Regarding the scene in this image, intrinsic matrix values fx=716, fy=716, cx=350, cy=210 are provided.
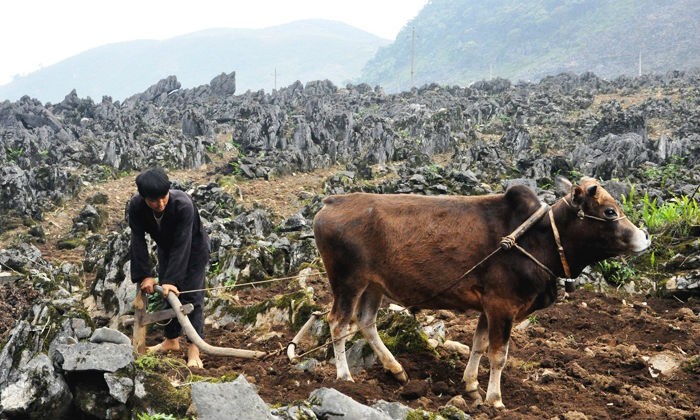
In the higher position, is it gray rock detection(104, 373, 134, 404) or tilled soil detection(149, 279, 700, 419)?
gray rock detection(104, 373, 134, 404)

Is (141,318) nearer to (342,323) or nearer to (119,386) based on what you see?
(342,323)

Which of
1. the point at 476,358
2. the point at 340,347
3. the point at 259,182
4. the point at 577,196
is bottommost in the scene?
the point at 259,182

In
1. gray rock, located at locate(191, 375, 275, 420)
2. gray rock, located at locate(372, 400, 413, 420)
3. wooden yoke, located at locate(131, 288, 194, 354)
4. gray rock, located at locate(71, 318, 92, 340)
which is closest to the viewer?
gray rock, located at locate(191, 375, 275, 420)

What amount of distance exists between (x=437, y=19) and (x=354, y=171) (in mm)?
135538

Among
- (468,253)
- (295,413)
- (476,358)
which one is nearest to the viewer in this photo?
(295,413)

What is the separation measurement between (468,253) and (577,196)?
0.99m

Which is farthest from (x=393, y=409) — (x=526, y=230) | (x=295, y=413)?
(x=526, y=230)

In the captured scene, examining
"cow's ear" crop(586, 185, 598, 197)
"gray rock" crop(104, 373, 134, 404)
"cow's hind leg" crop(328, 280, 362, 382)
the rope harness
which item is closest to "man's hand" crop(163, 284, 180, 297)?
"cow's hind leg" crop(328, 280, 362, 382)

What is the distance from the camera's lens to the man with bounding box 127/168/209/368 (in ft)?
20.9

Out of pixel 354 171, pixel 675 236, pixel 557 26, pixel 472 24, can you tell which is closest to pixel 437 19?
pixel 472 24

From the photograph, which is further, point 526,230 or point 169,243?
point 169,243

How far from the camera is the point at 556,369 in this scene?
21.2ft

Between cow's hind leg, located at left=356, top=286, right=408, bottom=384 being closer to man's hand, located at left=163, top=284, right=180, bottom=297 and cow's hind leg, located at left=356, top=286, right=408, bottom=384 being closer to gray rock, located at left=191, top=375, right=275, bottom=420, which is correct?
man's hand, located at left=163, top=284, right=180, bottom=297

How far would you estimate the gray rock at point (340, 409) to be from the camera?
4371mm
